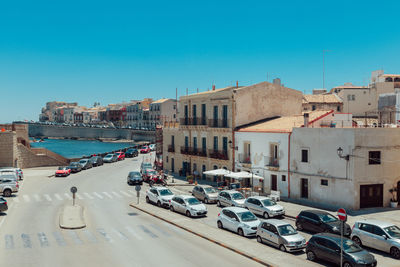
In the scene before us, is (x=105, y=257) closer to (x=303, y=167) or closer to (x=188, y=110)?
(x=303, y=167)

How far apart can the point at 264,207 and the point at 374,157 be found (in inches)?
399

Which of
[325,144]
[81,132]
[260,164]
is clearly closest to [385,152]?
[325,144]

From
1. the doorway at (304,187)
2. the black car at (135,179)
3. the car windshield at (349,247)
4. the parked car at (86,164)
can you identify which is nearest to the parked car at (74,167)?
the parked car at (86,164)

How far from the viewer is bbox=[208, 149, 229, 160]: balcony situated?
45.3 m

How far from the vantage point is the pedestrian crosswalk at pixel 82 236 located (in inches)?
851

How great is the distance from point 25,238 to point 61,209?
9508 mm

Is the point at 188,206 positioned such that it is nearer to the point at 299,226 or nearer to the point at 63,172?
the point at 299,226

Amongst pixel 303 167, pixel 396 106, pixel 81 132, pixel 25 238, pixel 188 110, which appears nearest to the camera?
pixel 25 238

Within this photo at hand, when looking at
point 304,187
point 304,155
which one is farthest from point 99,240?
point 304,155

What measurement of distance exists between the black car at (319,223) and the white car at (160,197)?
39.6ft

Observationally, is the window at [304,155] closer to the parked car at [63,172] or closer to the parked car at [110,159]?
the parked car at [63,172]

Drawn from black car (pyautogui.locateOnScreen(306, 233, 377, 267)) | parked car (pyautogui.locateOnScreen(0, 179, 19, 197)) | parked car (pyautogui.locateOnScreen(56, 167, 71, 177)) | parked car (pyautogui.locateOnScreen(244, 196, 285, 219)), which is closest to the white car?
parked car (pyautogui.locateOnScreen(244, 196, 285, 219))

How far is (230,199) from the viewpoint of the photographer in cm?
3231

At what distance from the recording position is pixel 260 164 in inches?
1561
